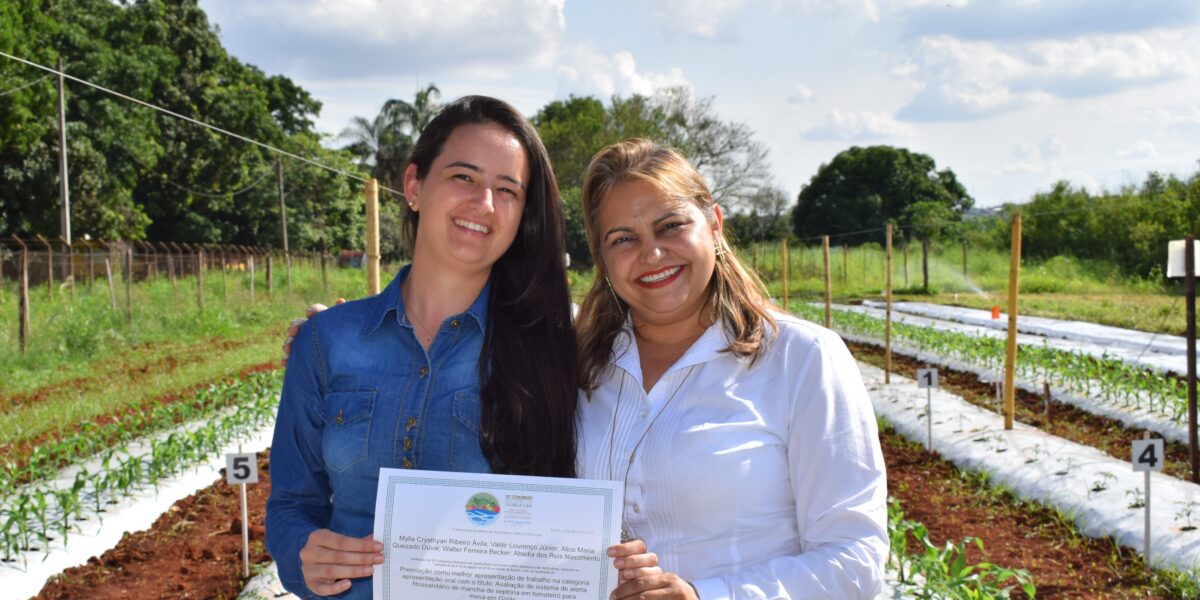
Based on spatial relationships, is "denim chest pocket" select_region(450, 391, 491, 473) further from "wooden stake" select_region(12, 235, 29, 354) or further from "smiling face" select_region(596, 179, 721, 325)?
"wooden stake" select_region(12, 235, 29, 354)

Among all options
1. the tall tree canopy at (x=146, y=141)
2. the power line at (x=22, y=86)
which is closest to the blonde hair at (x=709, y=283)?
the tall tree canopy at (x=146, y=141)

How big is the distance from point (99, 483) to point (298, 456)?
4352 millimetres

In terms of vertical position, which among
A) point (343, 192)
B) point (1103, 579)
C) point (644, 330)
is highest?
point (343, 192)

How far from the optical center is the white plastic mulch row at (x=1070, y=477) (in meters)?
4.84

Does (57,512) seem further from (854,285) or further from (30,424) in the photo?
(854,285)

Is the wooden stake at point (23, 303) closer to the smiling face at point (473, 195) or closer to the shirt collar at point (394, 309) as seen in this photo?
the shirt collar at point (394, 309)

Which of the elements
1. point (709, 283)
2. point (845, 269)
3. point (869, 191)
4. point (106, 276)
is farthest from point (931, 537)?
point (869, 191)

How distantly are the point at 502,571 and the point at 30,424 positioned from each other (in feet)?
23.5

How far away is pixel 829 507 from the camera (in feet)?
5.18

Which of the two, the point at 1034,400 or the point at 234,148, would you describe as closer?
the point at 1034,400

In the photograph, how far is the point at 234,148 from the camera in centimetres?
2598

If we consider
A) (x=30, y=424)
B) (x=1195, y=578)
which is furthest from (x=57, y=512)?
(x=1195, y=578)

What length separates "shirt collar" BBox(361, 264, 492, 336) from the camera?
1.88 m

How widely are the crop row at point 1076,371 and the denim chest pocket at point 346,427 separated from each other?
22.4 ft
